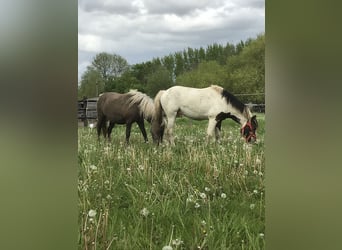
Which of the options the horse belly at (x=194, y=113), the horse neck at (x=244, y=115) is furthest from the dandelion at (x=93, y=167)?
the horse neck at (x=244, y=115)

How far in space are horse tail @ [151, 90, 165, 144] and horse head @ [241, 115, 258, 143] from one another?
0.92 feet

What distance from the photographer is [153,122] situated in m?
1.44

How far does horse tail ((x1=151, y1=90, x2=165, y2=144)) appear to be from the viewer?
1418 millimetres

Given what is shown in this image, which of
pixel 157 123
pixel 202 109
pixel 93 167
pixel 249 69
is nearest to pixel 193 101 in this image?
pixel 202 109

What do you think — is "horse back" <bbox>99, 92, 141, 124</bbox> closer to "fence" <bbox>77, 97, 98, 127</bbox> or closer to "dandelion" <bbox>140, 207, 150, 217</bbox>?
"fence" <bbox>77, 97, 98, 127</bbox>

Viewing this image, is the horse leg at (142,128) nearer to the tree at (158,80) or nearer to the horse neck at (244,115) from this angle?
the tree at (158,80)

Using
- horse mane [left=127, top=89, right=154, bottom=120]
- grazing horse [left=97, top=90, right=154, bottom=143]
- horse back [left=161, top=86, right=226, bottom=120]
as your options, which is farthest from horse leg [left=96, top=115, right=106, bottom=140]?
horse back [left=161, top=86, right=226, bottom=120]
